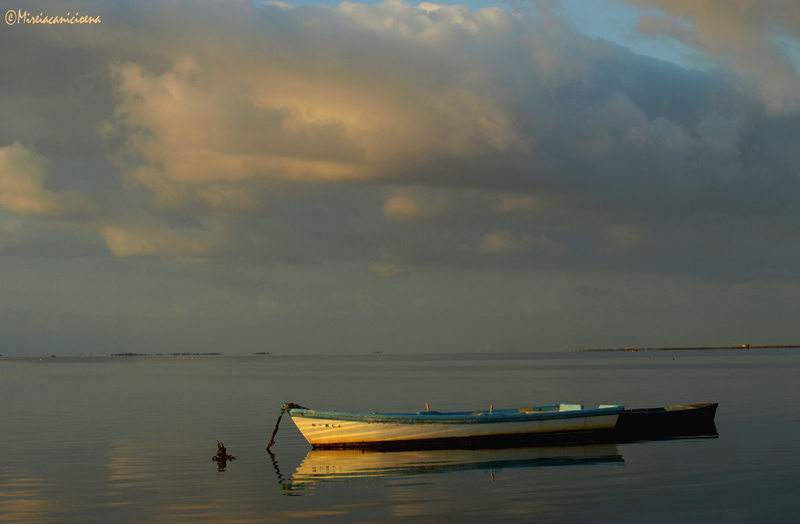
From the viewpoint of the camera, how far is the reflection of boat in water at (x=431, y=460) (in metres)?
31.2

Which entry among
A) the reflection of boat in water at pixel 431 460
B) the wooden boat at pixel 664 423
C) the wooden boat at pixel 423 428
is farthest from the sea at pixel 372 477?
the wooden boat at pixel 664 423

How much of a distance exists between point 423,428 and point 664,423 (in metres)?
15.2

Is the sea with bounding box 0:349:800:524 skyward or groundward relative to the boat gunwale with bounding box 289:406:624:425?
groundward

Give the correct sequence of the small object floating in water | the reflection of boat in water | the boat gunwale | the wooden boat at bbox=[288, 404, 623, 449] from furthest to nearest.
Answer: the wooden boat at bbox=[288, 404, 623, 449]
the boat gunwale
the small object floating in water
the reflection of boat in water

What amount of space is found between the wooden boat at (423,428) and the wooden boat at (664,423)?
454cm

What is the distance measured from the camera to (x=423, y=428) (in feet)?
121

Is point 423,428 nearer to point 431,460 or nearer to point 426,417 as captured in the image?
point 426,417

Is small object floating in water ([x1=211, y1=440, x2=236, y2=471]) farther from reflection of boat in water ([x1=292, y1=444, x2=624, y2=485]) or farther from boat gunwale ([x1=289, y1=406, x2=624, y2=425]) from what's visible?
boat gunwale ([x1=289, y1=406, x2=624, y2=425])

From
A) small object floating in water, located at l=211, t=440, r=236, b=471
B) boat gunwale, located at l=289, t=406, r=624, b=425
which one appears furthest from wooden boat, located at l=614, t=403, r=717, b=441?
small object floating in water, located at l=211, t=440, r=236, b=471

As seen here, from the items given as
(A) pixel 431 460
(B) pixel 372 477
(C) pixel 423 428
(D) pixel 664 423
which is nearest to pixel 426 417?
(C) pixel 423 428

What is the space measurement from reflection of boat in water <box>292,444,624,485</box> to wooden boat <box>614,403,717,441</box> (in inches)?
149

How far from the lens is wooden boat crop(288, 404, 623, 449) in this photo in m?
36.7

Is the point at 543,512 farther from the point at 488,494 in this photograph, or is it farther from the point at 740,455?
the point at 740,455

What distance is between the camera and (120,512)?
2444 centimetres
